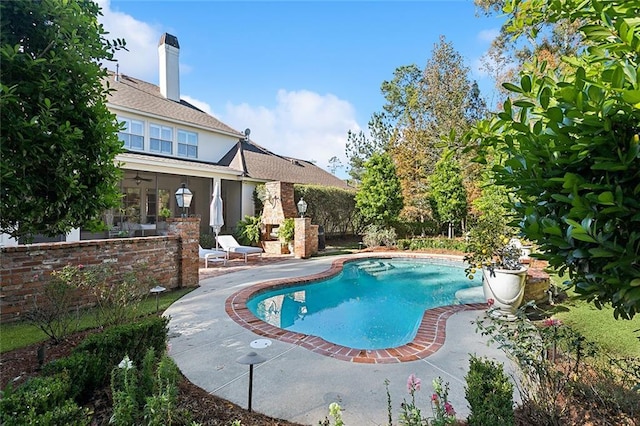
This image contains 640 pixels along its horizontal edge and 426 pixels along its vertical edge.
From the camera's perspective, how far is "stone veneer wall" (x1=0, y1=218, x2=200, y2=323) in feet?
18.8

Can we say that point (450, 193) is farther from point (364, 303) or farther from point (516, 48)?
point (364, 303)

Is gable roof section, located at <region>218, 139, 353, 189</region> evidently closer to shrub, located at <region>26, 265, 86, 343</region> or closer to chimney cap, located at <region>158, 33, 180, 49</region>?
chimney cap, located at <region>158, 33, 180, 49</region>

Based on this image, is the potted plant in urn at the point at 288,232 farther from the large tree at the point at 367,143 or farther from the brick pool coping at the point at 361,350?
the large tree at the point at 367,143

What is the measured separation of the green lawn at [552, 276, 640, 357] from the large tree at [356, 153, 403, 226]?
11.8 m

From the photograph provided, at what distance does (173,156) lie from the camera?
18.5 metres

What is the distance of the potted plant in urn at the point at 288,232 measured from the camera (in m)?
16.5

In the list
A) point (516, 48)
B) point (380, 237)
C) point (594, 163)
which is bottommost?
point (380, 237)

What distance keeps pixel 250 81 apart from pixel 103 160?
1002cm

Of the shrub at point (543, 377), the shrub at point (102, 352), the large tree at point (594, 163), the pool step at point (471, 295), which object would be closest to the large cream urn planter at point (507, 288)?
the pool step at point (471, 295)

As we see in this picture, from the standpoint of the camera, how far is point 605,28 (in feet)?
4.74

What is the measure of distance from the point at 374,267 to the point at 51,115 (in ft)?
42.4

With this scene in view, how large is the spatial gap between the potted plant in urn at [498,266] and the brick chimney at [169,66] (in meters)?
20.6

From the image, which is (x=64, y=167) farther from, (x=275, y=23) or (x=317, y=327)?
(x=275, y=23)

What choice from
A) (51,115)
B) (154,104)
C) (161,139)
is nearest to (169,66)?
(154,104)
